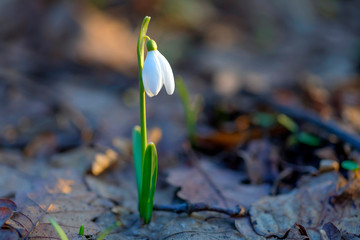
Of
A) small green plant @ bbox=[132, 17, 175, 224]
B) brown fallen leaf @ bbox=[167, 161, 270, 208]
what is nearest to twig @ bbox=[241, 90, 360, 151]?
brown fallen leaf @ bbox=[167, 161, 270, 208]

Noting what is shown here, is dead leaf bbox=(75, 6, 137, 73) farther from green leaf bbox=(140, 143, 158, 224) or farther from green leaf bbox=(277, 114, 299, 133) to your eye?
green leaf bbox=(140, 143, 158, 224)

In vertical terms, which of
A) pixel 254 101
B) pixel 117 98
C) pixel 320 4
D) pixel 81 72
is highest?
pixel 320 4

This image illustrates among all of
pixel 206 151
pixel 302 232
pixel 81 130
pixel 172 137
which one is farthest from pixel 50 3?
pixel 302 232

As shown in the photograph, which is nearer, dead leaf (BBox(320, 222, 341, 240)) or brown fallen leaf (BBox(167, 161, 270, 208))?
dead leaf (BBox(320, 222, 341, 240))

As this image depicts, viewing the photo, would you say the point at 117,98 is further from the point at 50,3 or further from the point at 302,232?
the point at 302,232

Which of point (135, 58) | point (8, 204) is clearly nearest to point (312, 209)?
point (8, 204)
